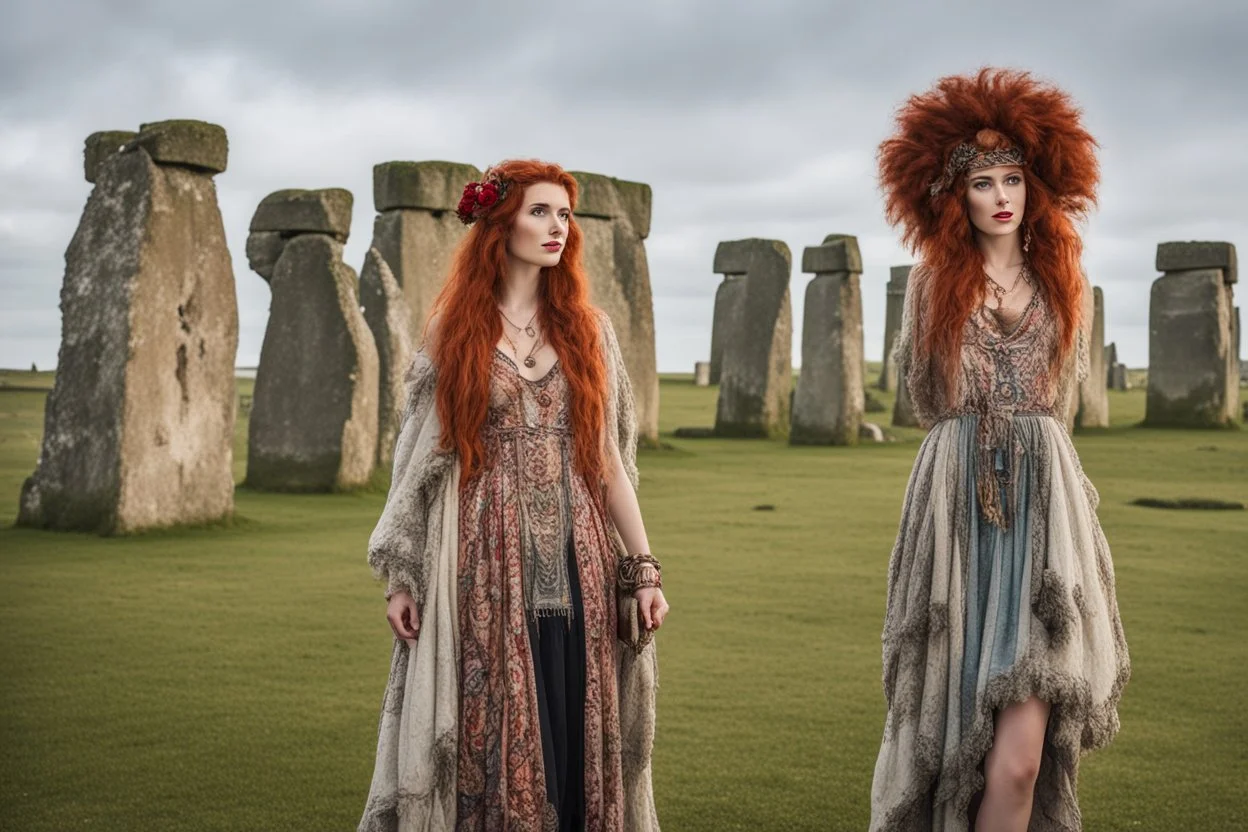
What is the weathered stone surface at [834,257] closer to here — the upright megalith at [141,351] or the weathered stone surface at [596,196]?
the weathered stone surface at [596,196]

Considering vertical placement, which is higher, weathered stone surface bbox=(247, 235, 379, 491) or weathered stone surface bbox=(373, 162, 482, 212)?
weathered stone surface bbox=(373, 162, 482, 212)

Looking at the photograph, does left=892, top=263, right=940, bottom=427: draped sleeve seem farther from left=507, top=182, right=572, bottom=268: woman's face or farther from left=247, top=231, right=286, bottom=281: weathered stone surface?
left=247, top=231, right=286, bottom=281: weathered stone surface

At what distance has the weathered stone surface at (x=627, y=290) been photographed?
1975 centimetres

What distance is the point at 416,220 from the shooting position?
17703mm

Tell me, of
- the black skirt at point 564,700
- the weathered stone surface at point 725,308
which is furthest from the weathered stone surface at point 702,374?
the black skirt at point 564,700

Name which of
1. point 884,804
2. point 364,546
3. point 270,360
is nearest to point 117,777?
point 884,804

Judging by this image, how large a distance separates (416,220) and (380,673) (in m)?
10.5

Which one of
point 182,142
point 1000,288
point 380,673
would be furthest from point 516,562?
point 182,142

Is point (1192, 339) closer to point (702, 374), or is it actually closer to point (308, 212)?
point (702, 374)

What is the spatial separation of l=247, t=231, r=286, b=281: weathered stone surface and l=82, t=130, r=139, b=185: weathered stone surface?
3.74 metres

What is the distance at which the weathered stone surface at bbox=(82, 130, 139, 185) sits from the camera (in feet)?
41.0

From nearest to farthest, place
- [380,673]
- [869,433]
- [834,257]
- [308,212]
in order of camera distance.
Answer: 1. [380,673]
2. [308,212]
3. [834,257]
4. [869,433]

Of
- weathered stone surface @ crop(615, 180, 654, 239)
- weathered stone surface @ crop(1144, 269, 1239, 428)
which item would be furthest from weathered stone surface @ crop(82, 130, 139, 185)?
weathered stone surface @ crop(1144, 269, 1239, 428)

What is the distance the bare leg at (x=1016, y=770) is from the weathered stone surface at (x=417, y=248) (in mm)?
13383
